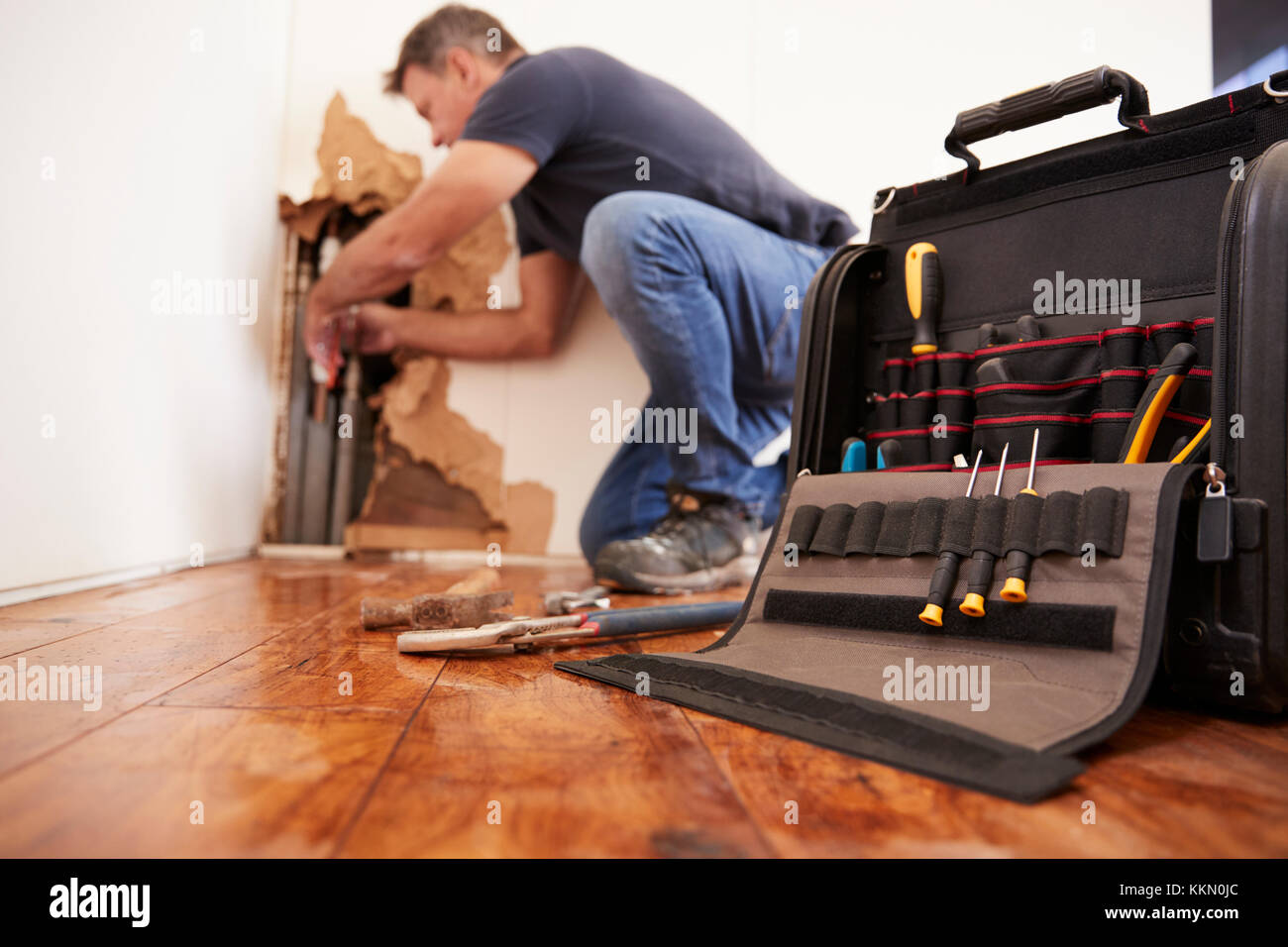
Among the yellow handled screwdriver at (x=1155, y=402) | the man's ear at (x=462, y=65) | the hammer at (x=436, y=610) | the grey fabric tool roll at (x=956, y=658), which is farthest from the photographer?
the man's ear at (x=462, y=65)

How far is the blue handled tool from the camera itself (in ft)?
3.18

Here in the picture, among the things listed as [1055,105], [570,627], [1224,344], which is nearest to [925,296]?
[1055,105]

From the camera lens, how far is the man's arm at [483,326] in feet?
8.29

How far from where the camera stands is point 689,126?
2.12m

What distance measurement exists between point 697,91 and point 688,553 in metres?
1.74

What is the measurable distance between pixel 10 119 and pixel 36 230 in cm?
17

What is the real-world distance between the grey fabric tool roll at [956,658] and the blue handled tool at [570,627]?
13 centimetres

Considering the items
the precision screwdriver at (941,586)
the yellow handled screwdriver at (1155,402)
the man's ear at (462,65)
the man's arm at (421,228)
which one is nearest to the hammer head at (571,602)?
the precision screwdriver at (941,586)

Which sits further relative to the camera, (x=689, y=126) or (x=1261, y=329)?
(x=689, y=126)

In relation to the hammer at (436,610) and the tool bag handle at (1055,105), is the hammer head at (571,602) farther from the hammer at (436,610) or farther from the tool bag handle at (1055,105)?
the tool bag handle at (1055,105)

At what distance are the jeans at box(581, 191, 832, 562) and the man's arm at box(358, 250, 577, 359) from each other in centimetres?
56

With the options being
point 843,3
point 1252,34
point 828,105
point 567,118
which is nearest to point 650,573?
point 567,118

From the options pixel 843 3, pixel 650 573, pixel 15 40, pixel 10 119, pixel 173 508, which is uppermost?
pixel 843 3

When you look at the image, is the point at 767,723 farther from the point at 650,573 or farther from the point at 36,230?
the point at 36,230
